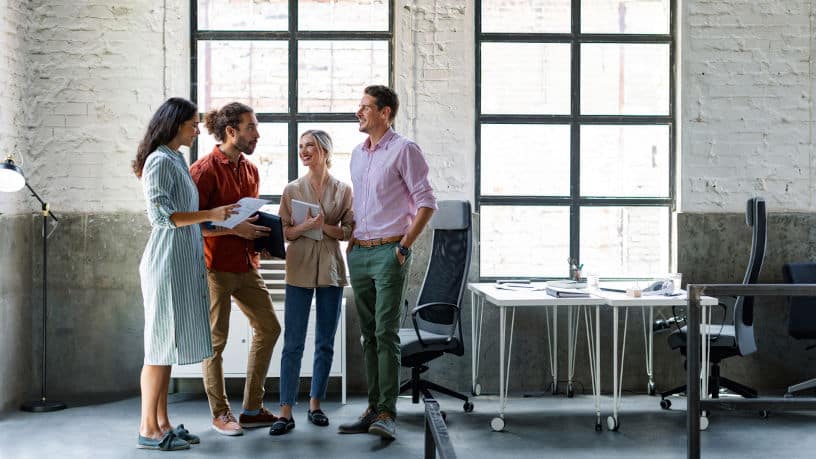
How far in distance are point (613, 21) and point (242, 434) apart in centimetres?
379

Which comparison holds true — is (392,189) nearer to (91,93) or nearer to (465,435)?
(465,435)

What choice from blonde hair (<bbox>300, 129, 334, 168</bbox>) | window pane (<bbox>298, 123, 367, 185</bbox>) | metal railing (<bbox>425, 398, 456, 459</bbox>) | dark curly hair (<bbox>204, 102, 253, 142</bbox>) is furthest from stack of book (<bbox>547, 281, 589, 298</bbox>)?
metal railing (<bbox>425, 398, 456, 459</bbox>)

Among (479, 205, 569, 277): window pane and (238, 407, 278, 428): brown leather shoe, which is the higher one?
(479, 205, 569, 277): window pane

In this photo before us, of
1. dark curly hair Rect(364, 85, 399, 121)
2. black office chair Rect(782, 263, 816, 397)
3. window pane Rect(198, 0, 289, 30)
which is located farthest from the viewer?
window pane Rect(198, 0, 289, 30)

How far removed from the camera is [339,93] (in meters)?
5.89

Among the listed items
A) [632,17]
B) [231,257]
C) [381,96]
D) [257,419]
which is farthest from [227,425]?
[632,17]

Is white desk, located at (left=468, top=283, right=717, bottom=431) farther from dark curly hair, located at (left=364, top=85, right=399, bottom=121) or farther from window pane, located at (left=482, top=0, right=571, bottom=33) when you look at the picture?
window pane, located at (left=482, top=0, right=571, bottom=33)

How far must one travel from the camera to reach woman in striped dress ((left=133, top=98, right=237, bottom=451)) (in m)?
3.98

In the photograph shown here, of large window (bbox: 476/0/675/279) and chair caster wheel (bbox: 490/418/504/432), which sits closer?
chair caster wheel (bbox: 490/418/504/432)

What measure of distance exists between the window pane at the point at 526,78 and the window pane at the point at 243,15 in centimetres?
146

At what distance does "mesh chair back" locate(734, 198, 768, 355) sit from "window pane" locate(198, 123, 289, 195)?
310 cm

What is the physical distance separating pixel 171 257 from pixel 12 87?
2.23 m

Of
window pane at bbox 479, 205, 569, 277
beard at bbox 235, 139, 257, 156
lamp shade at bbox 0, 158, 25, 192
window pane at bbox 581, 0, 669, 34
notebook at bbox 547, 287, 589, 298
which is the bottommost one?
notebook at bbox 547, 287, 589, 298

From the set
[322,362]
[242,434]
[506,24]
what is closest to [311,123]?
[506,24]
